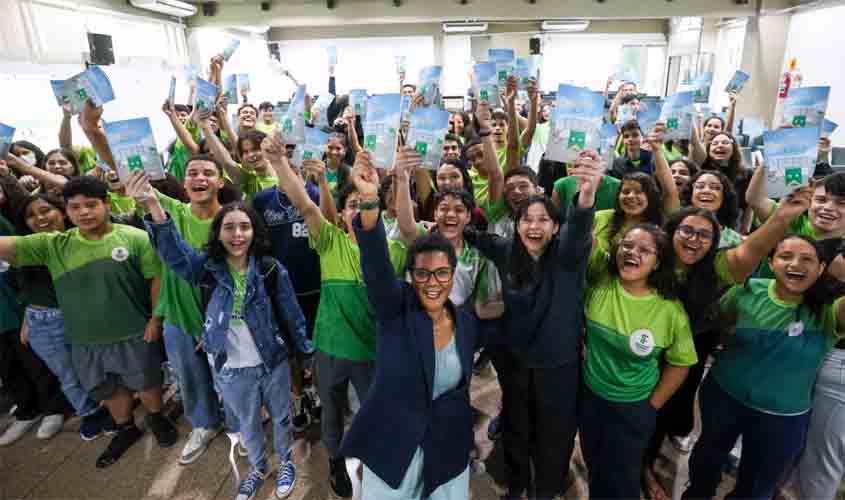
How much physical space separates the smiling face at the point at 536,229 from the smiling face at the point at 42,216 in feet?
7.43

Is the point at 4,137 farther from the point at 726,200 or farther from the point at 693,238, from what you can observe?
the point at 726,200

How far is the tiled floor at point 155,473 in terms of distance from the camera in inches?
85.3

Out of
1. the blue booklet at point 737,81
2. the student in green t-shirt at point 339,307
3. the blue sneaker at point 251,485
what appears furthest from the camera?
the blue booklet at point 737,81

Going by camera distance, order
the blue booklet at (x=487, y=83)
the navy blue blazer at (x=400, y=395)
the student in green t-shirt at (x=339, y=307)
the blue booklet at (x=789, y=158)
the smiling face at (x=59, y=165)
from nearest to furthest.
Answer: the navy blue blazer at (x=400, y=395)
the blue booklet at (x=789, y=158)
the student in green t-shirt at (x=339, y=307)
the blue booklet at (x=487, y=83)
the smiling face at (x=59, y=165)

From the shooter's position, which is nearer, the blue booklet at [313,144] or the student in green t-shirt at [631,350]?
the student in green t-shirt at [631,350]

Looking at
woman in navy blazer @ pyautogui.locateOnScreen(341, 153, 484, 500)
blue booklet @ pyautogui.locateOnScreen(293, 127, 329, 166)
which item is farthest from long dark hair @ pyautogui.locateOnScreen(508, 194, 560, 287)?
blue booklet @ pyautogui.locateOnScreen(293, 127, 329, 166)

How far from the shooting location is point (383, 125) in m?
1.68

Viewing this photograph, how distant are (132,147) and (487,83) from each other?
1907 mm

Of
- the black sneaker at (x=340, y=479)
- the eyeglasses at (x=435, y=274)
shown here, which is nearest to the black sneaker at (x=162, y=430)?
the black sneaker at (x=340, y=479)

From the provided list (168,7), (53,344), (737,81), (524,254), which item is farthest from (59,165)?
(168,7)

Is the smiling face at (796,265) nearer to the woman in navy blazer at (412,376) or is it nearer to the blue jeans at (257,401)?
the woman in navy blazer at (412,376)

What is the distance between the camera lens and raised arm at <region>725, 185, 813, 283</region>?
1.59 metres

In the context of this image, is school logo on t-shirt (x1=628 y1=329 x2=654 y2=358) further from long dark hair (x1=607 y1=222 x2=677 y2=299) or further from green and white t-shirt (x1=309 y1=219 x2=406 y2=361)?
green and white t-shirt (x1=309 y1=219 x2=406 y2=361)

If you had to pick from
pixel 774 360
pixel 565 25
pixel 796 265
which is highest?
pixel 565 25
